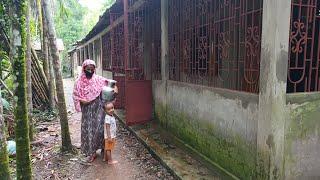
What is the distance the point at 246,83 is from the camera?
159 inches

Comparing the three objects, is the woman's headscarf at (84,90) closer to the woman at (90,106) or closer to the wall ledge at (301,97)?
the woman at (90,106)

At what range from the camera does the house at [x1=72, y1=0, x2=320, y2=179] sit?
3.29 metres

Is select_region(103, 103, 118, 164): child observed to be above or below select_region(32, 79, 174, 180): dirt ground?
above

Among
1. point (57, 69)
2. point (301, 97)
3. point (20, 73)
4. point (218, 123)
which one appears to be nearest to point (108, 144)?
point (57, 69)

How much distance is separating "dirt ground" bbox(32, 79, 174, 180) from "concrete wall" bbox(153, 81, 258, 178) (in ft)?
2.65

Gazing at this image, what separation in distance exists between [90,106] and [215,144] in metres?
2.42

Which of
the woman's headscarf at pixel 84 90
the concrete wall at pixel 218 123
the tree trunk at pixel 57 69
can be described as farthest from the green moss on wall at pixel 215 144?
the tree trunk at pixel 57 69

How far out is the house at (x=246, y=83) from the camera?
3.29m

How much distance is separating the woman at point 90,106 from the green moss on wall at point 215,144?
1560 mm

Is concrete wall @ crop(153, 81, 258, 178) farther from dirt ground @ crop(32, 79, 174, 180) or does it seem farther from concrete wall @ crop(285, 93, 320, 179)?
dirt ground @ crop(32, 79, 174, 180)

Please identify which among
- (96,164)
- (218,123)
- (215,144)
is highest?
(218,123)

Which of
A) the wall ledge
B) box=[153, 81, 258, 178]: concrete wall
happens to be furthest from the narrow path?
the wall ledge

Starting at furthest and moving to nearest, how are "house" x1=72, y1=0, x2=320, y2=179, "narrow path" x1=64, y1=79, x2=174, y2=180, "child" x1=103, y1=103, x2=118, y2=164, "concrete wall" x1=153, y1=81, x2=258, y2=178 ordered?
1. "child" x1=103, y1=103, x2=118, y2=164
2. "narrow path" x1=64, y1=79, x2=174, y2=180
3. "concrete wall" x1=153, y1=81, x2=258, y2=178
4. "house" x1=72, y1=0, x2=320, y2=179

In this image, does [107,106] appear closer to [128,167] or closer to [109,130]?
[109,130]
